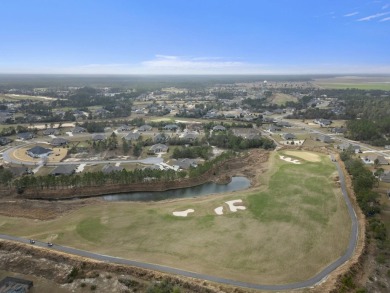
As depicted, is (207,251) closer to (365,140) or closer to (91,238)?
(91,238)

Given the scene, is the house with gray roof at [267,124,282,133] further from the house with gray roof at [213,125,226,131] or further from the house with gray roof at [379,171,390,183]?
the house with gray roof at [379,171,390,183]

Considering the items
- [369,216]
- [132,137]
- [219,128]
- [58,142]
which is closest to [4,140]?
[58,142]

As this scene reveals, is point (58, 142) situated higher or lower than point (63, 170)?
higher

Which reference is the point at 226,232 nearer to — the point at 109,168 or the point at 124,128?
the point at 109,168

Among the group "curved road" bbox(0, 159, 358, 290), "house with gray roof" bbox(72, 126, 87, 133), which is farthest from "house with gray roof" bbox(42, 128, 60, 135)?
"curved road" bbox(0, 159, 358, 290)

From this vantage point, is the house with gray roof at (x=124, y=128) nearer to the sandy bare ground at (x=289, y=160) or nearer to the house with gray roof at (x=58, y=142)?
the house with gray roof at (x=58, y=142)

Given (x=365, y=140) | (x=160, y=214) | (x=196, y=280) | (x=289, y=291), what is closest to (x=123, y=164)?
(x=160, y=214)
